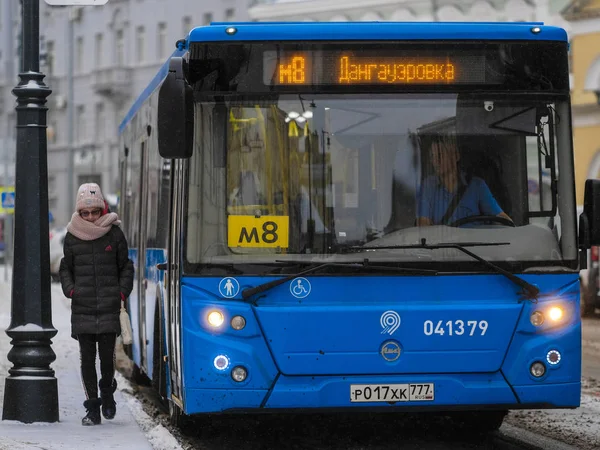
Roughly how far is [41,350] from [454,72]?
3581 millimetres

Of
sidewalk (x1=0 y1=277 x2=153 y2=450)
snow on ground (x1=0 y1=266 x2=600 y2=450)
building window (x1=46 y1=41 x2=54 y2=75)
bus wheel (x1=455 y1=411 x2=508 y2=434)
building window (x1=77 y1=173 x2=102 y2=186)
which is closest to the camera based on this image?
sidewalk (x1=0 y1=277 x2=153 y2=450)

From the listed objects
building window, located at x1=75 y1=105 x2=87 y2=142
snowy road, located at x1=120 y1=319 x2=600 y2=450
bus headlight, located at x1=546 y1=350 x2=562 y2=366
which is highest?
building window, located at x1=75 y1=105 x2=87 y2=142

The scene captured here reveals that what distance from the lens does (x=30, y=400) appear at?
35.9 ft

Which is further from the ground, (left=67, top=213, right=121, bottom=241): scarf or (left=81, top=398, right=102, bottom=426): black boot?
(left=67, top=213, right=121, bottom=241): scarf

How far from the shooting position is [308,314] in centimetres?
930

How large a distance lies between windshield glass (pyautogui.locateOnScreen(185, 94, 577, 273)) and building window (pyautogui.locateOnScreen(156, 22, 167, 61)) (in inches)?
2547

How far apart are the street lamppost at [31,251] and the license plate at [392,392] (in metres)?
2.63

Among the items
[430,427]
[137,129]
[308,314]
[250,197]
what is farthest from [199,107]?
[137,129]

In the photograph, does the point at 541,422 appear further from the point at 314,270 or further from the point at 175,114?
the point at 175,114

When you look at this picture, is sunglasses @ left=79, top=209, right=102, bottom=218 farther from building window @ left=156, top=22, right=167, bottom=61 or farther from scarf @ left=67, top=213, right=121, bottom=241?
building window @ left=156, top=22, right=167, bottom=61

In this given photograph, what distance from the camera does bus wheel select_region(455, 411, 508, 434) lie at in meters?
11.0

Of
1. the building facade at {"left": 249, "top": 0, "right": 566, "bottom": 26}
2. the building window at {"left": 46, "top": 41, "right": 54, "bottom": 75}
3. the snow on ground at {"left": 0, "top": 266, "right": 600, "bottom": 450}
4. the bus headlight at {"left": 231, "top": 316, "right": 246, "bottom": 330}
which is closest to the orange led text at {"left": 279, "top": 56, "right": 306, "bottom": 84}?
the bus headlight at {"left": 231, "top": 316, "right": 246, "bottom": 330}

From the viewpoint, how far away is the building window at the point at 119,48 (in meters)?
76.3

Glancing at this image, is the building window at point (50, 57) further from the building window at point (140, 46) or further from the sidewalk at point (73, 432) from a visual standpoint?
the sidewalk at point (73, 432)
